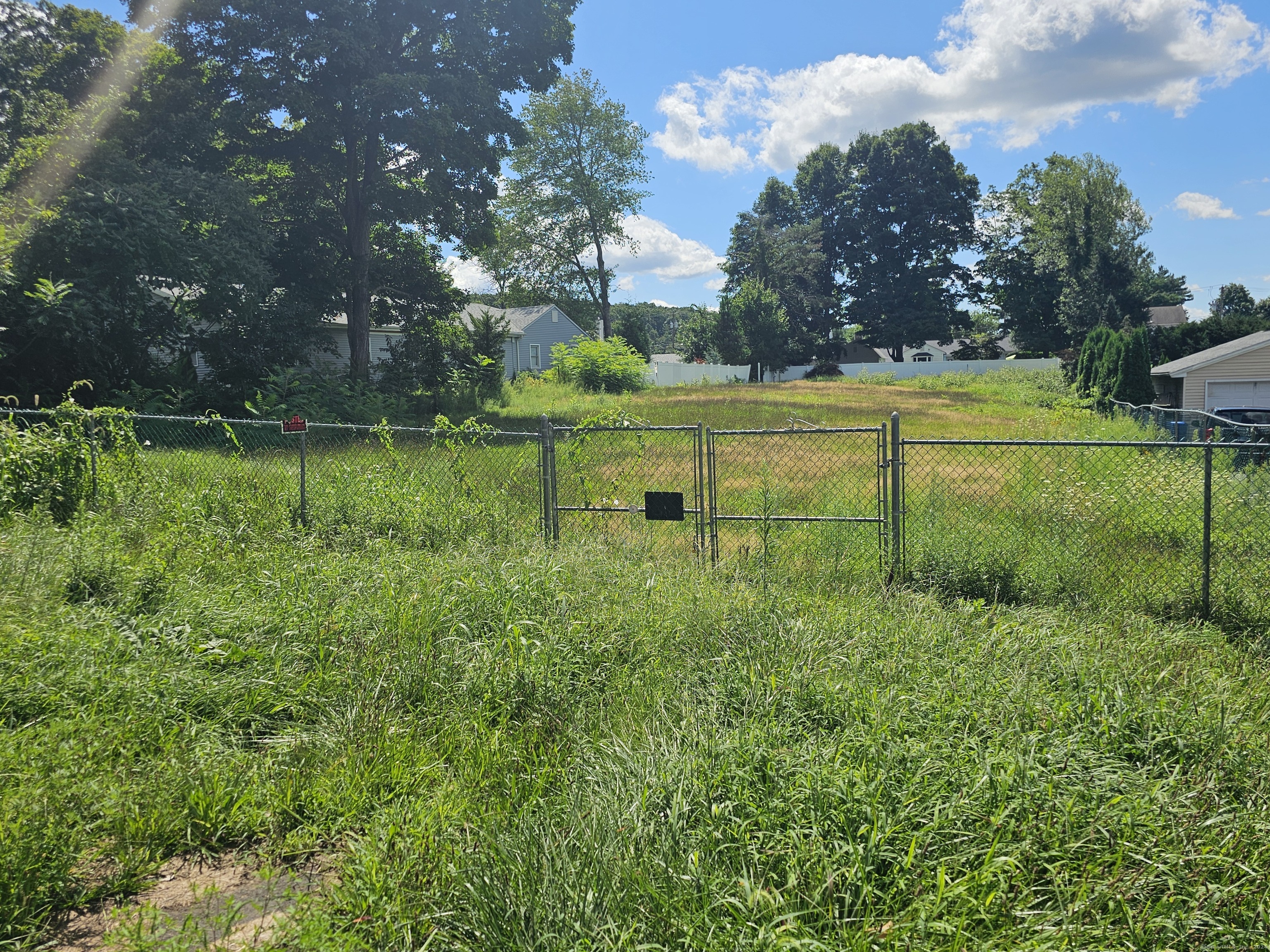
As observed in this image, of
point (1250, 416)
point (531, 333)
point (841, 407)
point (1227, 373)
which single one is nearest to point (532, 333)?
point (531, 333)

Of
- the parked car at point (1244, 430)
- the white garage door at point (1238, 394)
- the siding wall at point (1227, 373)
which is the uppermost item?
the siding wall at point (1227, 373)

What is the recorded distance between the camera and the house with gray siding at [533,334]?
41625 millimetres

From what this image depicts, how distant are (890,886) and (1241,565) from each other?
5.15 meters

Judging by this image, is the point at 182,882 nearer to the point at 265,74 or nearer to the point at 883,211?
the point at 265,74

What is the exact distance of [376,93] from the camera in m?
19.4

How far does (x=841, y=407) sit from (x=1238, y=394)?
12948mm

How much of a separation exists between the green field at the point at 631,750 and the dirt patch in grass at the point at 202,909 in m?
0.05

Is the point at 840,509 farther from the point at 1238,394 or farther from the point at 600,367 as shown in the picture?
the point at 1238,394

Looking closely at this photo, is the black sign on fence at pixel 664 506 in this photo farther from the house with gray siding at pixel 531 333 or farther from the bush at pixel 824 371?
the bush at pixel 824 371

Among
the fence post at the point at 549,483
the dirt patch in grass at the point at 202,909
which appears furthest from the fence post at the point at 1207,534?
the dirt patch in grass at the point at 202,909

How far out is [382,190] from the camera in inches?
865

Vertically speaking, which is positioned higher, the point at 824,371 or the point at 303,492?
the point at 824,371

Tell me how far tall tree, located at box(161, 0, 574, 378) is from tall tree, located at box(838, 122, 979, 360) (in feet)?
144

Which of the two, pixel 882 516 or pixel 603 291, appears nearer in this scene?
pixel 882 516
